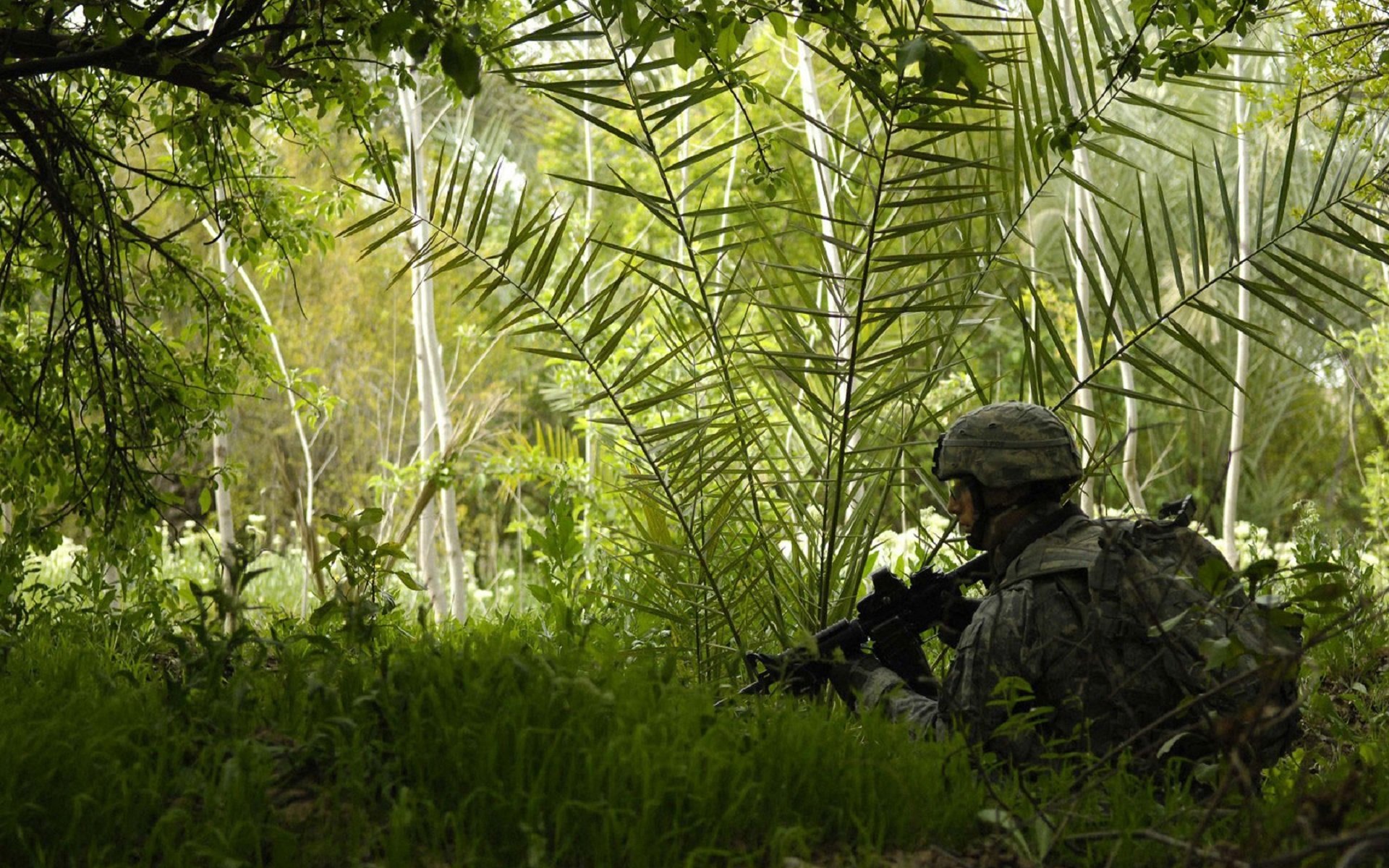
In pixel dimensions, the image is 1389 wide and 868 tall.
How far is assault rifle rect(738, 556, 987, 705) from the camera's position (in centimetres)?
321

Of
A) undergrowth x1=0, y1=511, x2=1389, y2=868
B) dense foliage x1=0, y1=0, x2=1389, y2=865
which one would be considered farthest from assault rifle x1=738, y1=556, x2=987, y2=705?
undergrowth x1=0, y1=511, x2=1389, y2=868

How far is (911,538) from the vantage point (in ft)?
25.2

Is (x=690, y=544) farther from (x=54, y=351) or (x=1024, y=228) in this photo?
(x=1024, y=228)

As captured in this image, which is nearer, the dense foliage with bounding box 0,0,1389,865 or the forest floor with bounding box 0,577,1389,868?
the forest floor with bounding box 0,577,1389,868

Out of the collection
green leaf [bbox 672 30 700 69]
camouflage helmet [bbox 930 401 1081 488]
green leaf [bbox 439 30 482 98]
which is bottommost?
camouflage helmet [bbox 930 401 1081 488]

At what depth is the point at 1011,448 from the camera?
3.18 meters

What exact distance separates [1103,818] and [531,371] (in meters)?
20.4

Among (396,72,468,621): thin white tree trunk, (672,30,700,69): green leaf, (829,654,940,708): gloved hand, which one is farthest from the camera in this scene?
(396,72,468,621): thin white tree trunk

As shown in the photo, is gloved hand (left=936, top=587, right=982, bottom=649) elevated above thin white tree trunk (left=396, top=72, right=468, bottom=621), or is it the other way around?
thin white tree trunk (left=396, top=72, right=468, bottom=621)

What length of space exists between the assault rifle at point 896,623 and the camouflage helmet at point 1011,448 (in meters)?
0.29

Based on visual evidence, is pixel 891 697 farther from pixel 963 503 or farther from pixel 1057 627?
pixel 963 503

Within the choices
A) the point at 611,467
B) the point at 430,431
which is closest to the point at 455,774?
the point at 611,467

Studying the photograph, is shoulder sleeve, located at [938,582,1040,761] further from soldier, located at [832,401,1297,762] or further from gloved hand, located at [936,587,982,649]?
gloved hand, located at [936,587,982,649]

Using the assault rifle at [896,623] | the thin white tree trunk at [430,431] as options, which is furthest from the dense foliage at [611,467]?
the thin white tree trunk at [430,431]
